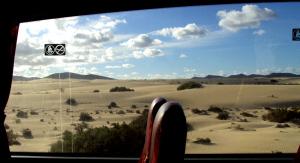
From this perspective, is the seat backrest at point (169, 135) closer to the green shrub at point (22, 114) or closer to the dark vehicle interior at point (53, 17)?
the dark vehicle interior at point (53, 17)

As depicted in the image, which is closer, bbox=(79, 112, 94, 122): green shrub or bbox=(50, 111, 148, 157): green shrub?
bbox=(50, 111, 148, 157): green shrub

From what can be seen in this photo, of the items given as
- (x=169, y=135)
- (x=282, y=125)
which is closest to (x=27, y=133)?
(x=282, y=125)

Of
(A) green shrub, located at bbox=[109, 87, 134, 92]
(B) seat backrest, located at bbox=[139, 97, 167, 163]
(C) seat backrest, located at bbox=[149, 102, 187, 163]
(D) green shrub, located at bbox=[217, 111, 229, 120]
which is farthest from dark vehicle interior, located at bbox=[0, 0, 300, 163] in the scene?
(C) seat backrest, located at bbox=[149, 102, 187, 163]

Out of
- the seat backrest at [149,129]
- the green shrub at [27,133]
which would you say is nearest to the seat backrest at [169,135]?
the seat backrest at [149,129]

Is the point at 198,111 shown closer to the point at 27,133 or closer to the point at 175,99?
the point at 175,99

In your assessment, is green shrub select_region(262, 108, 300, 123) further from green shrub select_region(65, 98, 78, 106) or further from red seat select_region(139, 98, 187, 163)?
red seat select_region(139, 98, 187, 163)
